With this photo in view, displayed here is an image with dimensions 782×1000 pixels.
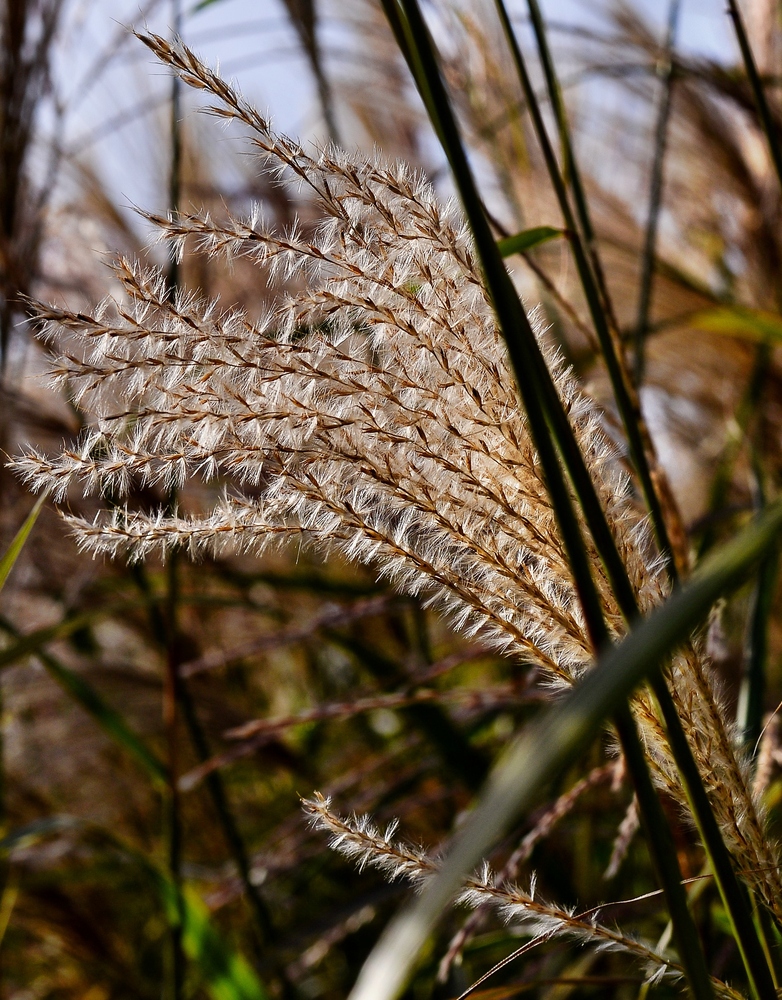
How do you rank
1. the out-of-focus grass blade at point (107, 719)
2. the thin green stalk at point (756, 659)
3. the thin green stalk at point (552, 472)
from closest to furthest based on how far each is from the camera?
the thin green stalk at point (552, 472) → the thin green stalk at point (756, 659) → the out-of-focus grass blade at point (107, 719)

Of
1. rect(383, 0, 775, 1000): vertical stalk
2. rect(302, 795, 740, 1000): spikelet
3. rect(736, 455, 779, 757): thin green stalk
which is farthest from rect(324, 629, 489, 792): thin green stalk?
rect(383, 0, 775, 1000): vertical stalk

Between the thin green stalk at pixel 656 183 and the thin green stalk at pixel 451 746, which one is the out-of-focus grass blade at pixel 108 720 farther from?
the thin green stalk at pixel 656 183

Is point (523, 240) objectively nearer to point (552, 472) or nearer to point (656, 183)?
point (552, 472)

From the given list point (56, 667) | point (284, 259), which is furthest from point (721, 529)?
point (284, 259)

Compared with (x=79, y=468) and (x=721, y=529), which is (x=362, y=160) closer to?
(x=79, y=468)

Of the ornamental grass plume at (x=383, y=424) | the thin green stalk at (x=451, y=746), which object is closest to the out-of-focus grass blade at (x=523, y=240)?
the ornamental grass plume at (x=383, y=424)

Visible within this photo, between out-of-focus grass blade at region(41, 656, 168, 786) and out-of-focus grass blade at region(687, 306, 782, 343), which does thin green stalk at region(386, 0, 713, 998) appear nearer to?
out-of-focus grass blade at region(687, 306, 782, 343)

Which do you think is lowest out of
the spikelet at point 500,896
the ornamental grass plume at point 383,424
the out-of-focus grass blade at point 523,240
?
the spikelet at point 500,896

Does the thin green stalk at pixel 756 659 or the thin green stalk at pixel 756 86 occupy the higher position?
the thin green stalk at pixel 756 86
